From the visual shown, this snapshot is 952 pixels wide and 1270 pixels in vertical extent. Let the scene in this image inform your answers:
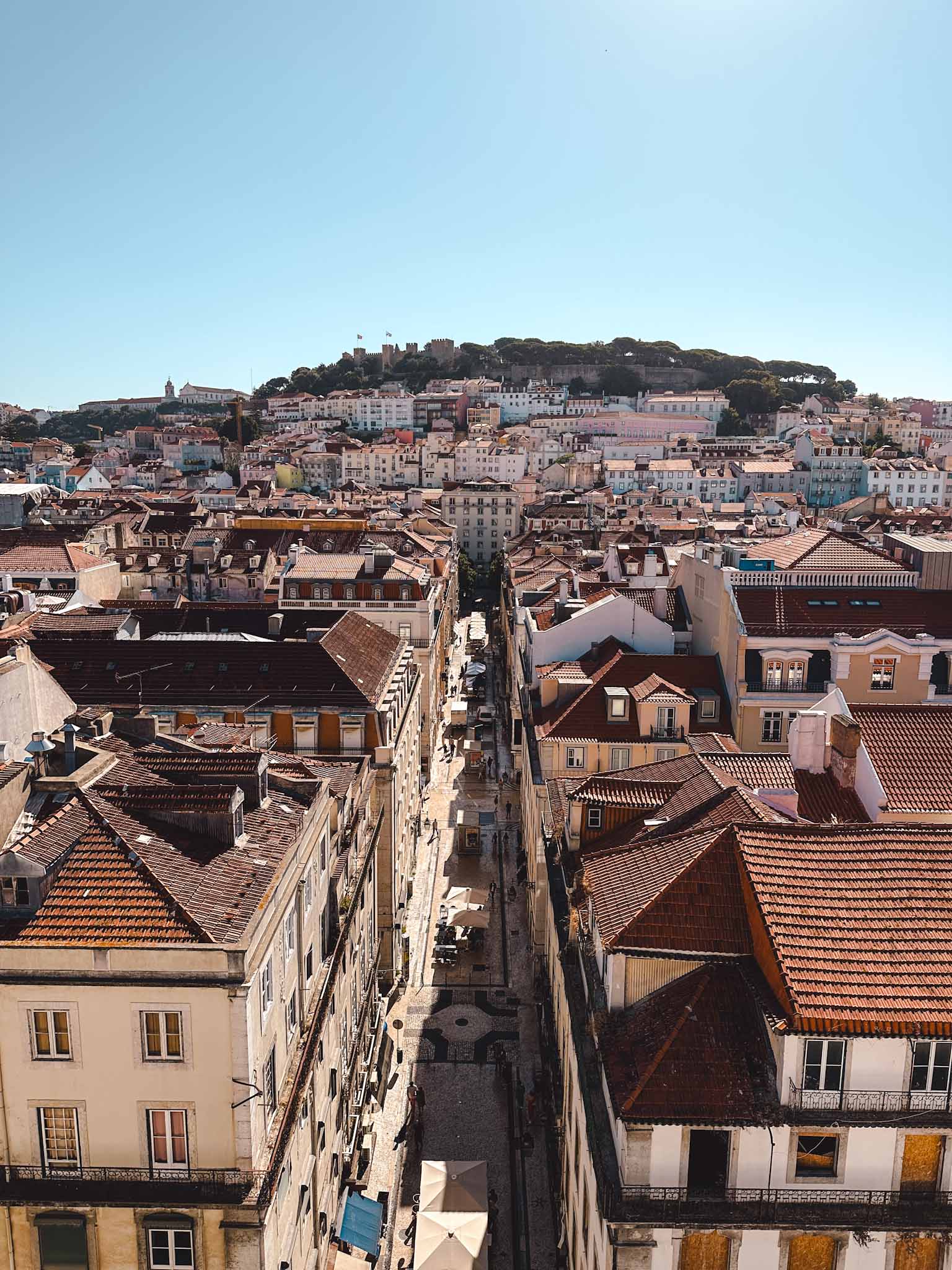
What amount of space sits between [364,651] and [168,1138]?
2827cm

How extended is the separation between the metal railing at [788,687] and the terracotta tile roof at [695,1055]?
889 inches

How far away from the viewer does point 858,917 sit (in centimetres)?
2031

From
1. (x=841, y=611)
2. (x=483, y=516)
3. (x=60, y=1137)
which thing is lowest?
(x=60, y=1137)

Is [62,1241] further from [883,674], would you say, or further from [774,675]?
[883,674]

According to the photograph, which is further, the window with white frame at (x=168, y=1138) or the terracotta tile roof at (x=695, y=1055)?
the window with white frame at (x=168, y=1138)

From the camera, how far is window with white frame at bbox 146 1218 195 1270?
750 inches

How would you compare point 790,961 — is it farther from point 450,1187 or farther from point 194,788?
point 450,1187

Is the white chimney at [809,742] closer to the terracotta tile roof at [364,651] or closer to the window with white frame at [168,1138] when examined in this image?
the terracotta tile roof at [364,651]

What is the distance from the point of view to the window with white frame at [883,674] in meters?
41.2

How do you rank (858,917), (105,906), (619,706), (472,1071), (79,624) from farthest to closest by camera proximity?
(79,624)
(619,706)
(472,1071)
(858,917)
(105,906)

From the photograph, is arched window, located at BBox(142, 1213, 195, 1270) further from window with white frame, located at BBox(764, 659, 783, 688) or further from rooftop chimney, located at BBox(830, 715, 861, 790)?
window with white frame, located at BBox(764, 659, 783, 688)

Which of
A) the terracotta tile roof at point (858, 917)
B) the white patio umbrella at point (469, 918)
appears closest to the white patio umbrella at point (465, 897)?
the white patio umbrella at point (469, 918)

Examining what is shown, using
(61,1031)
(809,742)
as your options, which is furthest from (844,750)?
(61,1031)

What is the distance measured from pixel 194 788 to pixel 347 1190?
49.4ft
